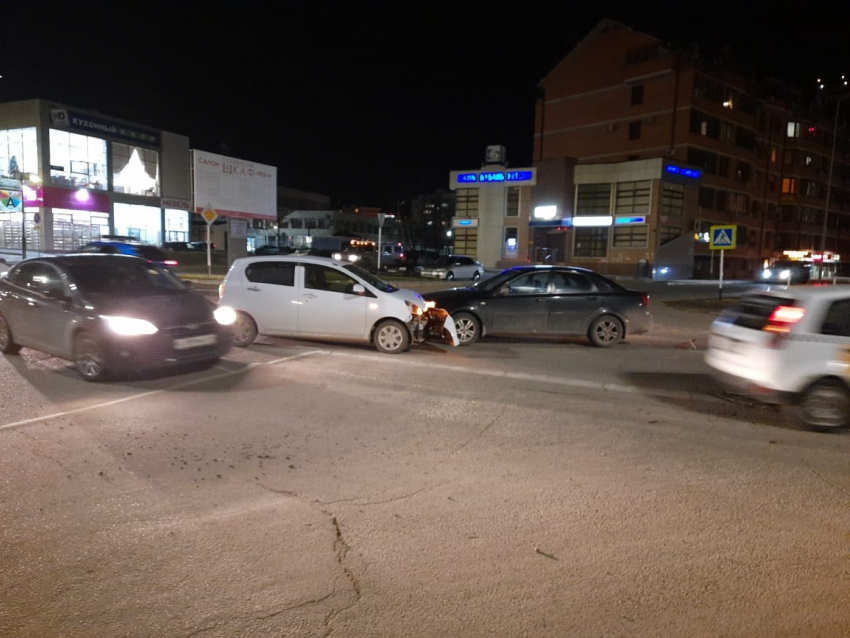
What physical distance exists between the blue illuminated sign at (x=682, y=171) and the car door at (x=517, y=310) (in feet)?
117

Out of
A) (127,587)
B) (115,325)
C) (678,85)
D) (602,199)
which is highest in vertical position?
(678,85)

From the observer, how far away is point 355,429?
6.37 meters

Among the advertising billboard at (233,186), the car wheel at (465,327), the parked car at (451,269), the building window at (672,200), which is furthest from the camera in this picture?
the building window at (672,200)

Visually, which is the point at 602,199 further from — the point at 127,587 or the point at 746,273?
the point at 127,587

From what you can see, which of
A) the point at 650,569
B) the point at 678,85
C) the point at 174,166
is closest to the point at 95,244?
the point at 650,569

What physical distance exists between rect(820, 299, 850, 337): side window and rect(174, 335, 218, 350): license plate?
756 centimetres

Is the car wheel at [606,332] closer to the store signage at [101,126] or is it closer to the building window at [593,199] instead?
the building window at [593,199]

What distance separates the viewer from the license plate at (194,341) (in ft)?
26.7

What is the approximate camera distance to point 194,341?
834 centimetres

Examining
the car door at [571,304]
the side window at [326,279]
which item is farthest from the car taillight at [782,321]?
the side window at [326,279]

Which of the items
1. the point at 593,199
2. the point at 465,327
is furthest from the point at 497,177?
the point at 465,327

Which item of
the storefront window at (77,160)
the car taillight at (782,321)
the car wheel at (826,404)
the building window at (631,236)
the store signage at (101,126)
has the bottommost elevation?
the car wheel at (826,404)

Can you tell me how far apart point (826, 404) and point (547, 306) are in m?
5.81

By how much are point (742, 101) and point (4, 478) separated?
59.4 meters
